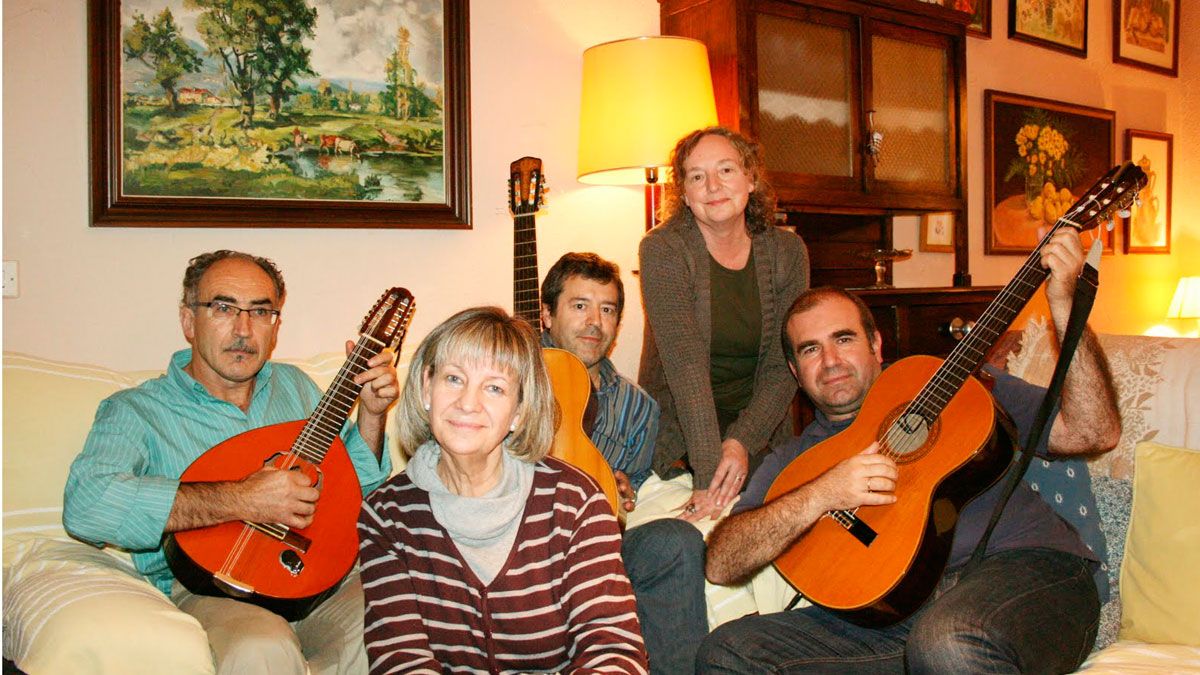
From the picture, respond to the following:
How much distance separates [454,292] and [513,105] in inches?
24.4

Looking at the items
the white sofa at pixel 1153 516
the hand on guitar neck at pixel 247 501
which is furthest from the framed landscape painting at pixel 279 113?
the white sofa at pixel 1153 516

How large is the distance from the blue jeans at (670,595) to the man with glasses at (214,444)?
1.86 feet

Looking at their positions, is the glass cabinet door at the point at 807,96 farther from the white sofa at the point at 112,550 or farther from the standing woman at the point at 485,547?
the standing woman at the point at 485,547

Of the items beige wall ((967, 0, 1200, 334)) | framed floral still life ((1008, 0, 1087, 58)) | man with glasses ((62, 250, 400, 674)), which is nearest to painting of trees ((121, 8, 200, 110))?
man with glasses ((62, 250, 400, 674))

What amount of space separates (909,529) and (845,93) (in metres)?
1.79

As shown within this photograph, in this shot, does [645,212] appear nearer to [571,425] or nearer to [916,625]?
[571,425]


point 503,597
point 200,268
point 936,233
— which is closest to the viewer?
point 503,597

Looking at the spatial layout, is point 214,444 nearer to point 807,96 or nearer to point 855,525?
point 855,525

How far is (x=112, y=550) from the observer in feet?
6.31

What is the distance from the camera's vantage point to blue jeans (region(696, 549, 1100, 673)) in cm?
157

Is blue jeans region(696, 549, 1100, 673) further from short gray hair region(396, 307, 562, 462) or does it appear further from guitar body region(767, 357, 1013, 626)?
short gray hair region(396, 307, 562, 462)

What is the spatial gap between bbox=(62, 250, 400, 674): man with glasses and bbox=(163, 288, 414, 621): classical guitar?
32mm

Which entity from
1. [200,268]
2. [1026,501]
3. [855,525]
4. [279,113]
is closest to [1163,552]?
[1026,501]

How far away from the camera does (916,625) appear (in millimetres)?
1651
